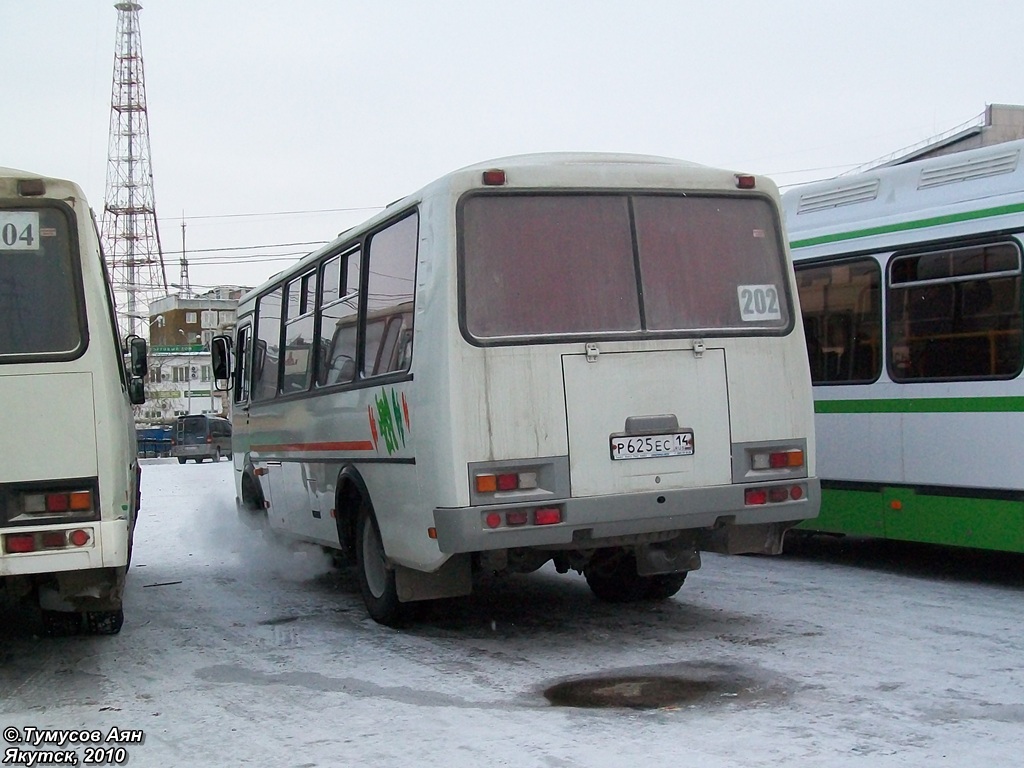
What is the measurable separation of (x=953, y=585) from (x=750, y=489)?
297cm

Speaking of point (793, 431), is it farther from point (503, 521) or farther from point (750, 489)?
point (503, 521)

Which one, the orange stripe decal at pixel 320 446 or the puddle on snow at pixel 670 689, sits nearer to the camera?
the puddle on snow at pixel 670 689

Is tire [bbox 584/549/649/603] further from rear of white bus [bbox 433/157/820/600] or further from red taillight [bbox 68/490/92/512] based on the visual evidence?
red taillight [bbox 68/490/92/512]

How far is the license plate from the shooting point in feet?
23.7

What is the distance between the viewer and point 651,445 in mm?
7297

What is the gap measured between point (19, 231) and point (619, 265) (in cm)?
350

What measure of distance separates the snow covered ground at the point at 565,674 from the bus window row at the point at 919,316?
172 cm

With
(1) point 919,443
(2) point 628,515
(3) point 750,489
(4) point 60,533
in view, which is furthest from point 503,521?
(1) point 919,443

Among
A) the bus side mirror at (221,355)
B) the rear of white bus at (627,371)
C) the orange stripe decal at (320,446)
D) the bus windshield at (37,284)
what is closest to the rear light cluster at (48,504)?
the bus windshield at (37,284)

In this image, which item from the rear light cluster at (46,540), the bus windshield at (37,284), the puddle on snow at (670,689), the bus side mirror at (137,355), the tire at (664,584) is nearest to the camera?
the puddle on snow at (670,689)

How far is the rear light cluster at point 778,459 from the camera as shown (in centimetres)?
757

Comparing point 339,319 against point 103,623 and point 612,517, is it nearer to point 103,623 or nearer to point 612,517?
point 103,623

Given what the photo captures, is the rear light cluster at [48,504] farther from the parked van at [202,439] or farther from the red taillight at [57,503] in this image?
the parked van at [202,439]

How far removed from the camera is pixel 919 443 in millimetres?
9625
